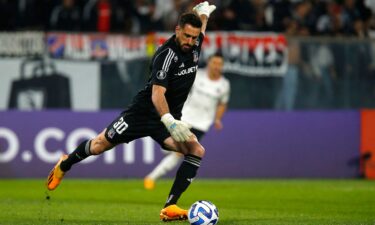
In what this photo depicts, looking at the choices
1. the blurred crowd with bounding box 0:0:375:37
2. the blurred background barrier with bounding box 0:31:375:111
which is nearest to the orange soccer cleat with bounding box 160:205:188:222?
the blurred background barrier with bounding box 0:31:375:111

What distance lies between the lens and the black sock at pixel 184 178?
9.84 m

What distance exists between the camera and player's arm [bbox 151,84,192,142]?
938 centimetres

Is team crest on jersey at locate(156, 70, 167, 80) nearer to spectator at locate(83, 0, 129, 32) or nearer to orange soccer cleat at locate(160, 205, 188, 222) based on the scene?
orange soccer cleat at locate(160, 205, 188, 222)

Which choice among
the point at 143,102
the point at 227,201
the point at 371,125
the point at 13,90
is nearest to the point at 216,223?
the point at 143,102

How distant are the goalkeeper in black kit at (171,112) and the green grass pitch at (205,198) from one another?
2.07 feet

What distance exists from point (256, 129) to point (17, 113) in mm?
5042

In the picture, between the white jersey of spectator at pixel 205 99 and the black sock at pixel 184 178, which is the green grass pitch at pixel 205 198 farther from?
the white jersey of spectator at pixel 205 99

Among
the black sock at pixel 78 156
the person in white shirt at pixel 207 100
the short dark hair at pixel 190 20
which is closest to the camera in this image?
the short dark hair at pixel 190 20

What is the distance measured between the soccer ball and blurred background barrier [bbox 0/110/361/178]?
30.0ft

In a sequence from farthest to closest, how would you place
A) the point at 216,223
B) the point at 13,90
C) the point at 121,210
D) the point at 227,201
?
1. the point at 13,90
2. the point at 227,201
3. the point at 121,210
4. the point at 216,223

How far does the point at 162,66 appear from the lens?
969cm

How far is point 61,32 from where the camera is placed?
57.7ft

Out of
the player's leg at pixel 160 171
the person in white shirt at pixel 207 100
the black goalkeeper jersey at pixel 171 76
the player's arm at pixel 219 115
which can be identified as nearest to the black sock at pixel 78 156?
the black goalkeeper jersey at pixel 171 76

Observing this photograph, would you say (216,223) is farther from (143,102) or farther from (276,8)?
→ (276,8)
